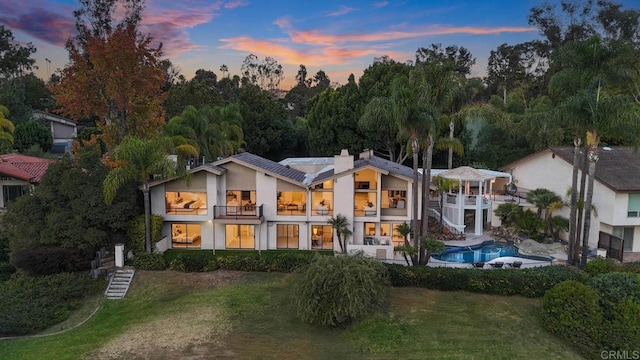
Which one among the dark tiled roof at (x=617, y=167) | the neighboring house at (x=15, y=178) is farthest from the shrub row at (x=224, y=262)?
the dark tiled roof at (x=617, y=167)

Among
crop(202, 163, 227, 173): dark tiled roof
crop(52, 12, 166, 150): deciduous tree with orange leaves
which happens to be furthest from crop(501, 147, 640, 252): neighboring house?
crop(52, 12, 166, 150): deciduous tree with orange leaves

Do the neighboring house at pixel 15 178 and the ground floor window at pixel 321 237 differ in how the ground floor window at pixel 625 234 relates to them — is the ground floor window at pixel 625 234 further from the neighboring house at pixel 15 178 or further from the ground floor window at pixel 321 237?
the neighboring house at pixel 15 178

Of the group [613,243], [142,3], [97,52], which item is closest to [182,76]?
[142,3]

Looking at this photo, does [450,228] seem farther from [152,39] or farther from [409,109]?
[152,39]

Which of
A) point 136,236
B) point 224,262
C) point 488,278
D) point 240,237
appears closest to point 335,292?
point 488,278

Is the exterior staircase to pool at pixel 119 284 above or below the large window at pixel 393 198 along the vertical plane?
below

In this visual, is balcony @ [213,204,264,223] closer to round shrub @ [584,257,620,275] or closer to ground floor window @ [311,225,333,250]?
ground floor window @ [311,225,333,250]

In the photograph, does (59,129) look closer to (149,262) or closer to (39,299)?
(149,262)
